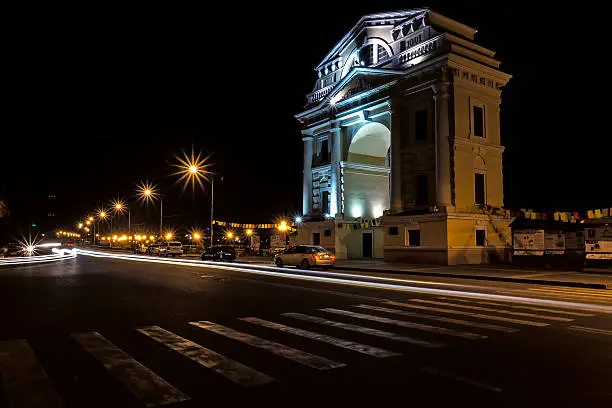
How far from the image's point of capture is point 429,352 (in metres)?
8.28

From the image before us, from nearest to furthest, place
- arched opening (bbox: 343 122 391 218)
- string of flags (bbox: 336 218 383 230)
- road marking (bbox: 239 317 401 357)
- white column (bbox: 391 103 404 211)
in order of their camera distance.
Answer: road marking (bbox: 239 317 401 357), white column (bbox: 391 103 404 211), string of flags (bbox: 336 218 383 230), arched opening (bbox: 343 122 391 218)

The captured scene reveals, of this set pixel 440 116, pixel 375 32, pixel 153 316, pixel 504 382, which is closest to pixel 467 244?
pixel 440 116

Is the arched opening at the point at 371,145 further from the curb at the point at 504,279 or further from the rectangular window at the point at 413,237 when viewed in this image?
the curb at the point at 504,279

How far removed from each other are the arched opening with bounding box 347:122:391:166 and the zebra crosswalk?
31442mm

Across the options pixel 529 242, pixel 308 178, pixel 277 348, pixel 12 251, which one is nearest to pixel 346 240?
pixel 308 178

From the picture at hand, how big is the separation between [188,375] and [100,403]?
1.33 metres

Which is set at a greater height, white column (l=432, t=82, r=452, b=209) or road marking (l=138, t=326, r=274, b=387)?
white column (l=432, t=82, r=452, b=209)

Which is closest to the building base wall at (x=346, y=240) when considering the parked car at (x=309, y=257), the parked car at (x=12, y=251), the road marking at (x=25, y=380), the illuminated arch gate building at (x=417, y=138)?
the illuminated arch gate building at (x=417, y=138)

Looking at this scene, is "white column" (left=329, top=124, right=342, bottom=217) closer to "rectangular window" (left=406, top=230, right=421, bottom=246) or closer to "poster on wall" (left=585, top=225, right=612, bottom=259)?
"rectangular window" (left=406, top=230, right=421, bottom=246)

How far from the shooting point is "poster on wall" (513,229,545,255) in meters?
28.9

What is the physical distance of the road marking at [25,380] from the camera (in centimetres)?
578

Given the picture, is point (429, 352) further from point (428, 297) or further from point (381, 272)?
point (381, 272)

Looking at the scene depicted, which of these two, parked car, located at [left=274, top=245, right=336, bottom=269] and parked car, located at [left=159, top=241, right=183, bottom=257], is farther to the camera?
parked car, located at [left=159, top=241, right=183, bottom=257]

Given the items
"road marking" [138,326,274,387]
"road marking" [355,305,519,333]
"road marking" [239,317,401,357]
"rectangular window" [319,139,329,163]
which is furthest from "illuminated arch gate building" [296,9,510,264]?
"road marking" [138,326,274,387]
